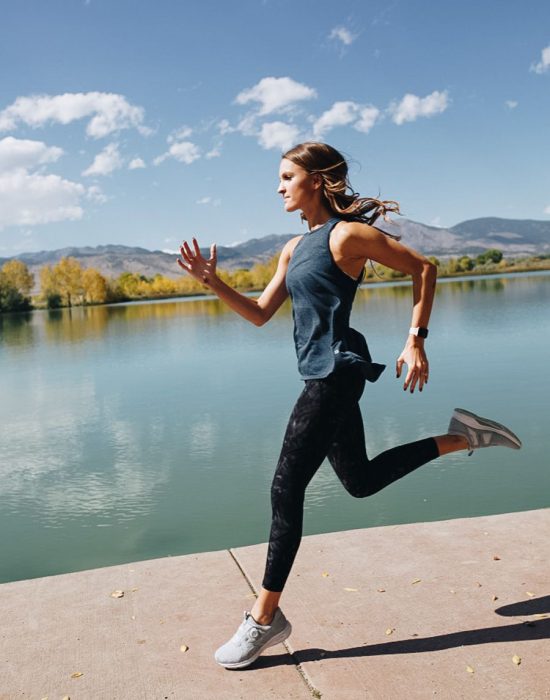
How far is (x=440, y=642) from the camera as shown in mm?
2535

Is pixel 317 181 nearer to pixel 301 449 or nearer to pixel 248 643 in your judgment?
pixel 301 449

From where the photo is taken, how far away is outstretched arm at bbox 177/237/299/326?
9.15 feet

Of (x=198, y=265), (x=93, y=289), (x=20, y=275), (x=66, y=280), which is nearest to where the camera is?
(x=198, y=265)

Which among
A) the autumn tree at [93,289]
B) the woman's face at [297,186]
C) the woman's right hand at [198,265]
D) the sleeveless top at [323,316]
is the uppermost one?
the woman's face at [297,186]

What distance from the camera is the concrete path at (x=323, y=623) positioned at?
2328 mm

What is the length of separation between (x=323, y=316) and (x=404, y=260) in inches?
12.5

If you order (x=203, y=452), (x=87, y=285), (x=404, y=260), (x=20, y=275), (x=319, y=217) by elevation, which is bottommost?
(x=87, y=285)

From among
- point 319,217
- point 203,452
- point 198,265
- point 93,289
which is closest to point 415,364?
point 319,217

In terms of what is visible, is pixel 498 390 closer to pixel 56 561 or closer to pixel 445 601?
pixel 56 561

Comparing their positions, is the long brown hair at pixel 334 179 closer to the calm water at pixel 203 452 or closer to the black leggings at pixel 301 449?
the black leggings at pixel 301 449

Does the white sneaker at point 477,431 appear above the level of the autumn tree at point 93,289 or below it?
above

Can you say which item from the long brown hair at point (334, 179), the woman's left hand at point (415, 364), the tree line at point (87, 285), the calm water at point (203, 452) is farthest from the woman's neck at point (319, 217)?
the tree line at point (87, 285)

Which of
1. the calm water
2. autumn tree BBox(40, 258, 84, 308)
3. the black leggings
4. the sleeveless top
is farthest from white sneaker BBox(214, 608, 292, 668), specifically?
autumn tree BBox(40, 258, 84, 308)

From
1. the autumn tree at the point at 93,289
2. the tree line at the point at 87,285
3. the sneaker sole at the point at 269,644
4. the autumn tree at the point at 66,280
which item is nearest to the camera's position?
the sneaker sole at the point at 269,644
